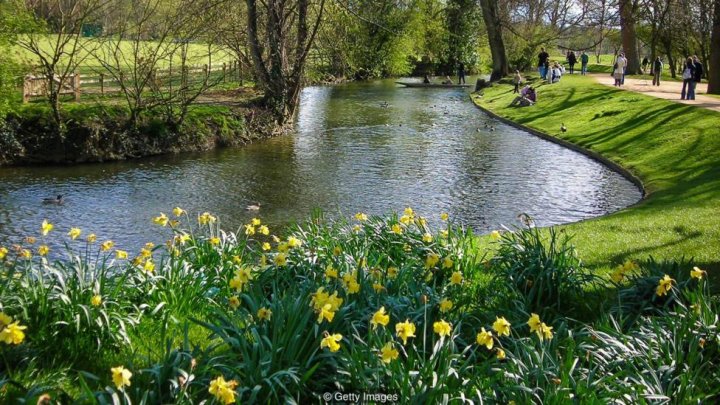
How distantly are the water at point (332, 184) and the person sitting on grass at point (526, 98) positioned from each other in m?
7.55

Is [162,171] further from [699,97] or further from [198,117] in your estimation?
[699,97]

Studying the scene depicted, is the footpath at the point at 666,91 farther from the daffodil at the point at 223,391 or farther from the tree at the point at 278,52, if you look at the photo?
the daffodil at the point at 223,391

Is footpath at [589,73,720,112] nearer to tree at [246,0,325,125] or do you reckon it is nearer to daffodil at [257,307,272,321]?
tree at [246,0,325,125]

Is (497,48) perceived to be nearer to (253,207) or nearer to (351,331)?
(253,207)

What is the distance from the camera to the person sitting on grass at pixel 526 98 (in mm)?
33656

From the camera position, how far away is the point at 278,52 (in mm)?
26172

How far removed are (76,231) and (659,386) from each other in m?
5.01

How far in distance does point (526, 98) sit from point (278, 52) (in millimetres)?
13965

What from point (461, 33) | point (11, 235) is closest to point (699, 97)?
point (11, 235)

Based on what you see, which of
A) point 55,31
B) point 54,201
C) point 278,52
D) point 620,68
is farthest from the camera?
point 620,68

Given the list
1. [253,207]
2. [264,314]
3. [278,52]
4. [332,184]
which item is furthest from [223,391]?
[278,52]

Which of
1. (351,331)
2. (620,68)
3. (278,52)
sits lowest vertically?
(351,331)

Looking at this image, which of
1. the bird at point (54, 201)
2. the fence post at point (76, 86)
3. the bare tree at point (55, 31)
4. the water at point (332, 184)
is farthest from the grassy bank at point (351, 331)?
the fence post at point (76, 86)

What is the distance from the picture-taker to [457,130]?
88.9 ft
